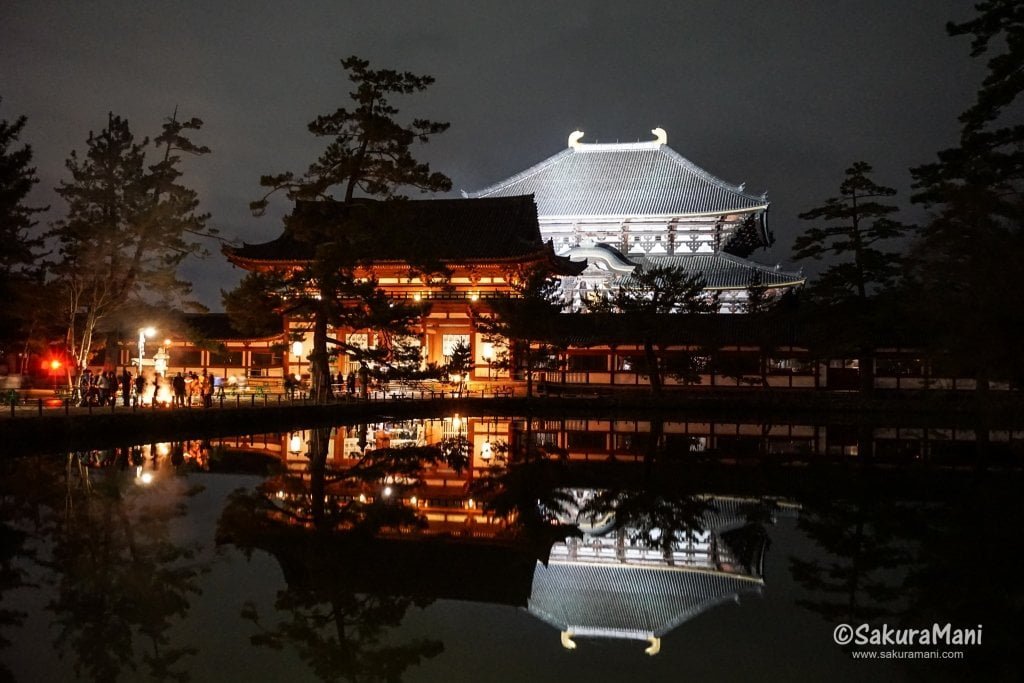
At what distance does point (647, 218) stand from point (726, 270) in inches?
273

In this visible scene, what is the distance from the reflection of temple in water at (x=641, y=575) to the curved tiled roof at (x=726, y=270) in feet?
109

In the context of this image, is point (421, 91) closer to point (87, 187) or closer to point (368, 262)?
point (368, 262)

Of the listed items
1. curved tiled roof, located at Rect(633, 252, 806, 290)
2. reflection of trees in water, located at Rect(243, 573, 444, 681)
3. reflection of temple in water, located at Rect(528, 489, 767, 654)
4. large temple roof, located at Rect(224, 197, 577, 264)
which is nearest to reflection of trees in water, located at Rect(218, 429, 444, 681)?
reflection of trees in water, located at Rect(243, 573, 444, 681)

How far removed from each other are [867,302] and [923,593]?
3012 centimetres

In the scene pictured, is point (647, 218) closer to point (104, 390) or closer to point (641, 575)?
point (104, 390)

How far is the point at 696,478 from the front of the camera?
16750 mm

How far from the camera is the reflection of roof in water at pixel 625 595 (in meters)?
7.82

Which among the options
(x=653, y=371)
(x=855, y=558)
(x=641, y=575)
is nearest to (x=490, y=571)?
(x=641, y=575)

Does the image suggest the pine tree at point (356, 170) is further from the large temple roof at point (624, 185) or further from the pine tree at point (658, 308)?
the large temple roof at point (624, 185)

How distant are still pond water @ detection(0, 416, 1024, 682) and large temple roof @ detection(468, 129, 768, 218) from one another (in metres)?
35.6

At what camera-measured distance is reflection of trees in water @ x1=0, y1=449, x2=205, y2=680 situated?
6.54m

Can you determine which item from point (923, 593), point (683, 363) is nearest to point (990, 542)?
point (923, 593)

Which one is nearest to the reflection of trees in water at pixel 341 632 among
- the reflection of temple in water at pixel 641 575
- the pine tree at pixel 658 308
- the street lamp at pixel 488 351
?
the reflection of temple in water at pixel 641 575

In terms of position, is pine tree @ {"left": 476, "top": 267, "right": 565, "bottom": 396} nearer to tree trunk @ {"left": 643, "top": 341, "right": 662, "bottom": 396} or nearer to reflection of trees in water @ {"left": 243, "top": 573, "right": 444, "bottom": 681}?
tree trunk @ {"left": 643, "top": 341, "right": 662, "bottom": 396}
